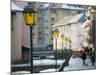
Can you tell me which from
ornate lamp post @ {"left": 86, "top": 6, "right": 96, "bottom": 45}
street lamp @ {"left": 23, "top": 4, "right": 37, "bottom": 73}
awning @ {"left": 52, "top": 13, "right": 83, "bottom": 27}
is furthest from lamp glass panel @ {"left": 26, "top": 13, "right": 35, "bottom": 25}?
ornate lamp post @ {"left": 86, "top": 6, "right": 96, "bottom": 45}

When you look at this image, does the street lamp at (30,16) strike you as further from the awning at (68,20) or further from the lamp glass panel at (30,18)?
the awning at (68,20)

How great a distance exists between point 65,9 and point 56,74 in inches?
23.1

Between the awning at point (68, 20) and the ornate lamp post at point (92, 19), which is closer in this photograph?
the awning at point (68, 20)

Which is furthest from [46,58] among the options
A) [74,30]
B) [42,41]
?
[74,30]

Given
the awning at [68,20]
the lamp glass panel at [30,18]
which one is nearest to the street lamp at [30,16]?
the lamp glass panel at [30,18]

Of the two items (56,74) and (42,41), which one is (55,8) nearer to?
(42,41)

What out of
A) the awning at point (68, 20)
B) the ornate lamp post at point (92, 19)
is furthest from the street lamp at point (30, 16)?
the ornate lamp post at point (92, 19)

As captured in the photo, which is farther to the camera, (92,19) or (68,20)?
(92,19)

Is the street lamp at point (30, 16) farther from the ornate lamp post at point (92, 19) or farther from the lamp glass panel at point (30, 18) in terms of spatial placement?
the ornate lamp post at point (92, 19)

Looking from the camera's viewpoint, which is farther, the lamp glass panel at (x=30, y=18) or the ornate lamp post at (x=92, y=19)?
the ornate lamp post at (x=92, y=19)

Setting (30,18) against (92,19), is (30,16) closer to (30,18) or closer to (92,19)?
(30,18)

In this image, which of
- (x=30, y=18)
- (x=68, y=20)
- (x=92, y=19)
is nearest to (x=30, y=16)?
(x=30, y=18)

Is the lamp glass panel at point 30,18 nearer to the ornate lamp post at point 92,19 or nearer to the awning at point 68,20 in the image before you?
the awning at point 68,20

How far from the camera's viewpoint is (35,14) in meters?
2.19
